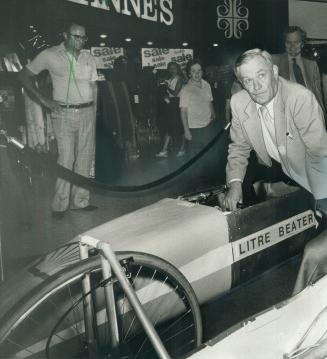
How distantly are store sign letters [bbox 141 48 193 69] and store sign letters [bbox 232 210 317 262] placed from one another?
1.18 m

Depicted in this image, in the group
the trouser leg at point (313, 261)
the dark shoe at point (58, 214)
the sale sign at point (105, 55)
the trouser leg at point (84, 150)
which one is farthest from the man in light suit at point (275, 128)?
the dark shoe at point (58, 214)

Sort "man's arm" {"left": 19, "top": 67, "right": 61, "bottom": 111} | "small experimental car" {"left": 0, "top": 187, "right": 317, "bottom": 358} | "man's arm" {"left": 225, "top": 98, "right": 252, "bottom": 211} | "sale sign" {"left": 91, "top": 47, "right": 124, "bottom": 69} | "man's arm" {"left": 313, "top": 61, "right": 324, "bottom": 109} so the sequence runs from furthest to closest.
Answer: "man's arm" {"left": 313, "top": 61, "right": 324, "bottom": 109} < "sale sign" {"left": 91, "top": 47, "right": 124, "bottom": 69} < "man's arm" {"left": 225, "top": 98, "right": 252, "bottom": 211} < "man's arm" {"left": 19, "top": 67, "right": 61, "bottom": 111} < "small experimental car" {"left": 0, "top": 187, "right": 317, "bottom": 358}

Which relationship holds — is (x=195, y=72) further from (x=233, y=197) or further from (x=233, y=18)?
(x=233, y=197)

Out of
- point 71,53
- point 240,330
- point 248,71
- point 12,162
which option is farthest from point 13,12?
point 240,330

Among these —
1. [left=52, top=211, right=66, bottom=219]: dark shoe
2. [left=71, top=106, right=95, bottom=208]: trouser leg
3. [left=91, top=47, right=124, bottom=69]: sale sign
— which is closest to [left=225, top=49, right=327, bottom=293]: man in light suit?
[left=91, top=47, right=124, bottom=69]: sale sign

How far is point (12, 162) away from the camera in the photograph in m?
2.13

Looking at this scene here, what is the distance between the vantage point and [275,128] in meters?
2.15

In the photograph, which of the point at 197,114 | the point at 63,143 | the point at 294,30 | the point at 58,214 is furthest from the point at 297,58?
the point at 58,214

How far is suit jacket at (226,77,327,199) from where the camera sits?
6.82 ft

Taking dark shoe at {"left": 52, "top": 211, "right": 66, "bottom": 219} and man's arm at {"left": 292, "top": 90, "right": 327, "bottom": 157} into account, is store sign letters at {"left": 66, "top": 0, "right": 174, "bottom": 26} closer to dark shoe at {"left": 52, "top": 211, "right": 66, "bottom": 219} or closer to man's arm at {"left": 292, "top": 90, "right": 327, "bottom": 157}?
man's arm at {"left": 292, "top": 90, "right": 327, "bottom": 157}

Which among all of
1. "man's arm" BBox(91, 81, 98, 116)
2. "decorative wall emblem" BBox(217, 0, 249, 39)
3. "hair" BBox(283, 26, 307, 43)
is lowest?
"man's arm" BBox(91, 81, 98, 116)

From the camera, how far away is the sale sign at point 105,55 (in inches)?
90.7

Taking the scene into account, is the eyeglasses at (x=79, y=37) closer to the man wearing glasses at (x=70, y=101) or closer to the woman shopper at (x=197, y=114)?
the man wearing glasses at (x=70, y=101)

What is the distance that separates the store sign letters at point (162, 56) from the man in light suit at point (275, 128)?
23.5 inches
